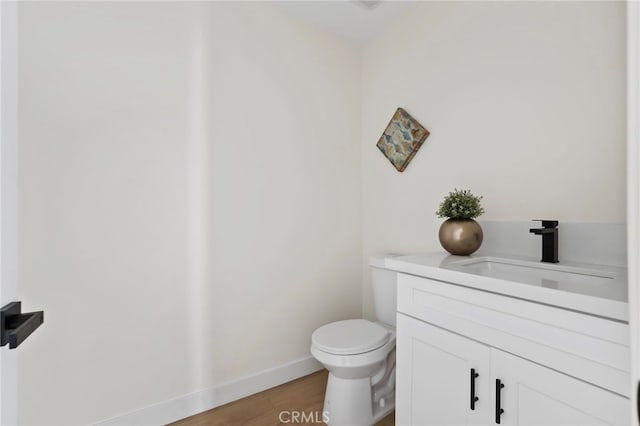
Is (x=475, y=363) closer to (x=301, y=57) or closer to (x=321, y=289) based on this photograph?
(x=321, y=289)

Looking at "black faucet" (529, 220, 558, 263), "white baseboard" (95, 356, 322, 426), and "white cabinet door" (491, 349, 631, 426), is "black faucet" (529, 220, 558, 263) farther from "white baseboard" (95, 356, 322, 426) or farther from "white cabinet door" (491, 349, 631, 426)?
"white baseboard" (95, 356, 322, 426)

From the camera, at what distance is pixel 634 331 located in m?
0.42

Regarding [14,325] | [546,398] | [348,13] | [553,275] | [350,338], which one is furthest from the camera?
[348,13]

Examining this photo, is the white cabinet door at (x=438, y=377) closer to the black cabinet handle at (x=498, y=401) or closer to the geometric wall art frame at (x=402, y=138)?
the black cabinet handle at (x=498, y=401)

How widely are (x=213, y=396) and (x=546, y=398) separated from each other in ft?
5.16

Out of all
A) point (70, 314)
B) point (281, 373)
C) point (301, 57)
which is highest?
point (301, 57)

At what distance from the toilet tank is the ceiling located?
5.13 feet

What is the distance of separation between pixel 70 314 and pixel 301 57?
6.23 ft

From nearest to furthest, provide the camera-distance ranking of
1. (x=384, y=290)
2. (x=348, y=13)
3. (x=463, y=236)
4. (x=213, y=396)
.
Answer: (x=463, y=236)
(x=213, y=396)
(x=384, y=290)
(x=348, y=13)

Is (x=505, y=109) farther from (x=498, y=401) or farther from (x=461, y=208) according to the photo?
(x=498, y=401)

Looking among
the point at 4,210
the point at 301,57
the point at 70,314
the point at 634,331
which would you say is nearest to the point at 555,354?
the point at 634,331

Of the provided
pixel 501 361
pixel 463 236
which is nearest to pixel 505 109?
pixel 463 236

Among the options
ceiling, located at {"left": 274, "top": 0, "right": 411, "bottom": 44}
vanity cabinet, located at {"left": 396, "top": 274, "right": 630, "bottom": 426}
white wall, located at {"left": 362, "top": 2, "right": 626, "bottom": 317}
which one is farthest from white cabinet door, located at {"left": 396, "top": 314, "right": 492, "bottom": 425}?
ceiling, located at {"left": 274, "top": 0, "right": 411, "bottom": 44}

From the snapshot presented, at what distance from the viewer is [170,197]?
162cm
